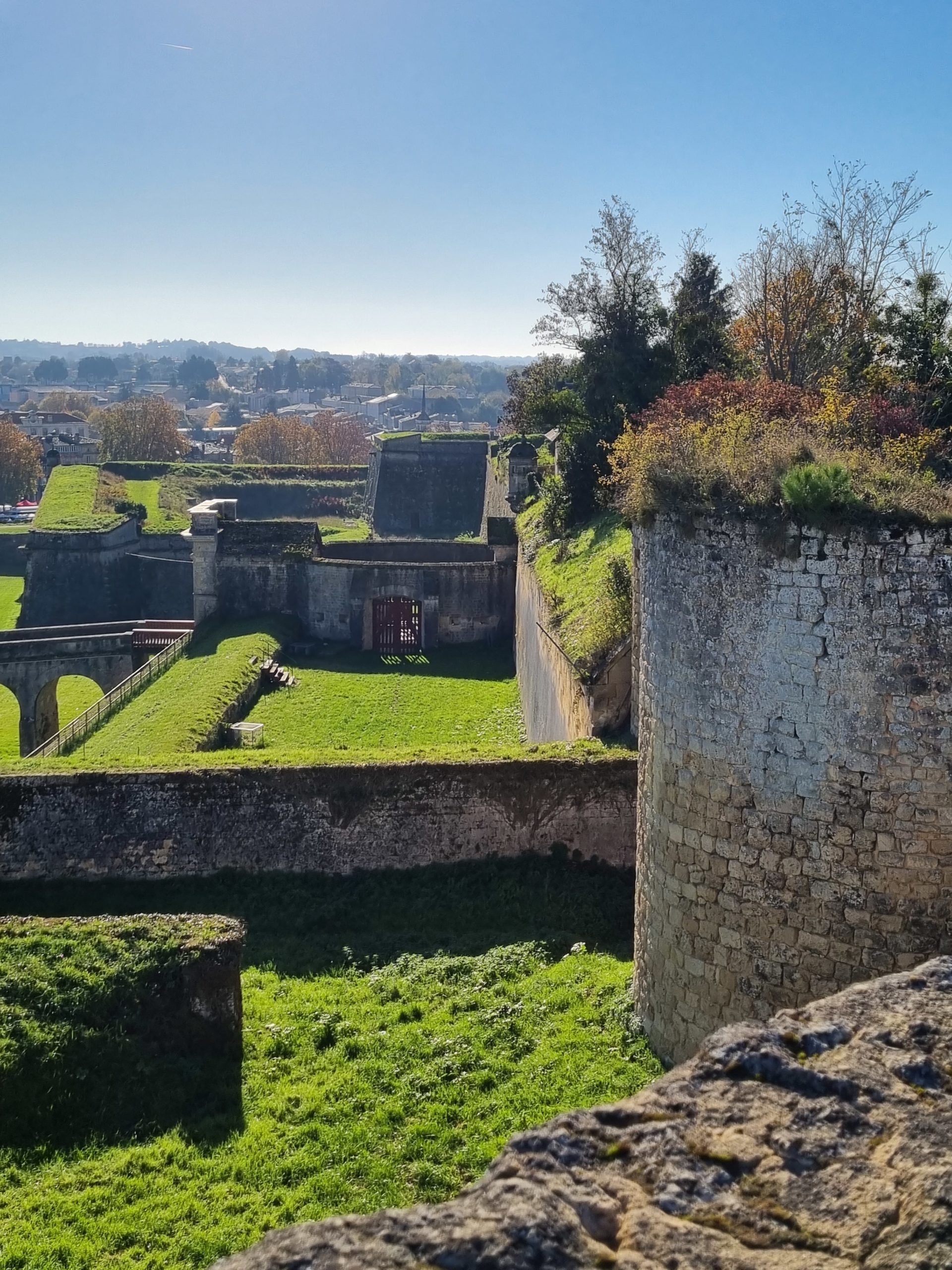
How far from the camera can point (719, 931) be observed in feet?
22.4

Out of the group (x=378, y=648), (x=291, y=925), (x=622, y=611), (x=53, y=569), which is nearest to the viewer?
(x=291, y=925)

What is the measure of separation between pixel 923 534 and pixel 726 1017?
3342mm

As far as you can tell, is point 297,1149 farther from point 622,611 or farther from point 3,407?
point 3,407

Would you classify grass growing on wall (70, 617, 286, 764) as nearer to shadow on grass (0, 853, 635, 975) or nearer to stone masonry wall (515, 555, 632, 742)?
shadow on grass (0, 853, 635, 975)

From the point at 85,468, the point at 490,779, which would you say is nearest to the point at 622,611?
the point at 490,779

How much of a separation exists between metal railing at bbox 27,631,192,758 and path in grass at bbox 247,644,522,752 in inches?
108

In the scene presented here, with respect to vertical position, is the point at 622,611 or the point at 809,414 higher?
the point at 809,414

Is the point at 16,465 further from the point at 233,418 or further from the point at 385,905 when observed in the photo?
the point at 233,418

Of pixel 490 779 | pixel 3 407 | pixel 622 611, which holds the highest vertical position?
pixel 3 407

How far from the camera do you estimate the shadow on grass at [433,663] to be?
2562cm

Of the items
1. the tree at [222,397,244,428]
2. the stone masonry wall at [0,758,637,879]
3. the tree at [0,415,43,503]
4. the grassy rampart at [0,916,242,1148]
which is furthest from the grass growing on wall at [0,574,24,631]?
the tree at [222,397,244,428]

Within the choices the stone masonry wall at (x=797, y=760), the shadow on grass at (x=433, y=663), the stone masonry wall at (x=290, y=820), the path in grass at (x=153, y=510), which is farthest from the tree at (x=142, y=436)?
the stone masonry wall at (x=797, y=760)

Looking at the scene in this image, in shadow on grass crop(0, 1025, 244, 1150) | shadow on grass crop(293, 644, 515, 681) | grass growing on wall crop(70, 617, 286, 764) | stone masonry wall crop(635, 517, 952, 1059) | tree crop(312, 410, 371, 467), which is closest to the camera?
stone masonry wall crop(635, 517, 952, 1059)

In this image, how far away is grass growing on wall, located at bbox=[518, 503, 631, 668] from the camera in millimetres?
13453
